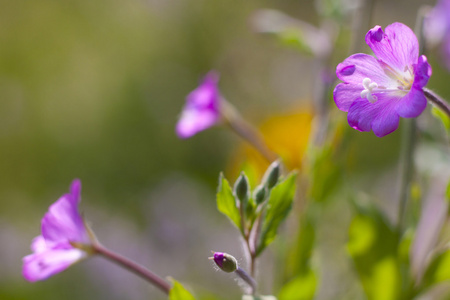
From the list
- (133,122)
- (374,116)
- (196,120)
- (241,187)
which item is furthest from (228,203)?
(133,122)

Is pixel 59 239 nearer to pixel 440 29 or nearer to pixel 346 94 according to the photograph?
pixel 346 94

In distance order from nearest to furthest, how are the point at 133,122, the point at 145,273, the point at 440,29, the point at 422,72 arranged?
the point at 422,72
the point at 145,273
the point at 440,29
the point at 133,122

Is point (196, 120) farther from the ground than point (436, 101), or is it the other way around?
point (196, 120)

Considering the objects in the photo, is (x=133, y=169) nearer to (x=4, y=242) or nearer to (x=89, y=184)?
(x=89, y=184)

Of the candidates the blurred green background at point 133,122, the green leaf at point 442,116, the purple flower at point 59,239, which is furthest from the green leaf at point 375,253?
the blurred green background at point 133,122

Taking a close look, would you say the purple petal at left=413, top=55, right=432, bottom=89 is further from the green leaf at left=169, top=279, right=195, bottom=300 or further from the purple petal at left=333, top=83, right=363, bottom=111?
the green leaf at left=169, top=279, right=195, bottom=300

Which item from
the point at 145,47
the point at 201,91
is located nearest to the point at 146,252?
the point at 201,91

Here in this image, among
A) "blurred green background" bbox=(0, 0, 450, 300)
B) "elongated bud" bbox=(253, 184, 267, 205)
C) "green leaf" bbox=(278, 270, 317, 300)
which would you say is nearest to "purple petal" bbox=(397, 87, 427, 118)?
"elongated bud" bbox=(253, 184, 267, 205)
